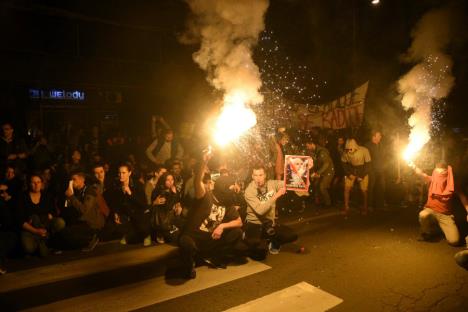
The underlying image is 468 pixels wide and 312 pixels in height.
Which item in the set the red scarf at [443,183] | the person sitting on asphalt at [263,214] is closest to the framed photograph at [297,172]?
the person sitting on asphalt at [263,214]

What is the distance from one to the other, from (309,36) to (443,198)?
11741mm

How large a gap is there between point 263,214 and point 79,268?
10.6 ft

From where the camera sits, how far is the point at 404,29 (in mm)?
15734

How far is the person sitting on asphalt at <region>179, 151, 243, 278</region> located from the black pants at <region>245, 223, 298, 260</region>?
10.0 inches

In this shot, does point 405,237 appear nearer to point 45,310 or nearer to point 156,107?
point 45,310

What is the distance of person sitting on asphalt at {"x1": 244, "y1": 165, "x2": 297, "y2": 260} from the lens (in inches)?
275

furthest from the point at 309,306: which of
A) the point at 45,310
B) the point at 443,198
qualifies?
the point at 443,198

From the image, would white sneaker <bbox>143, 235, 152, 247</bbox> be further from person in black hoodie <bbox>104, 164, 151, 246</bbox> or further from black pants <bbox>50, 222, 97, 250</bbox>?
black pants <bbox>50, 222, 97, 250</bbox>

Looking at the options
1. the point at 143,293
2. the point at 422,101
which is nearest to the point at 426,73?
the point at 422,101

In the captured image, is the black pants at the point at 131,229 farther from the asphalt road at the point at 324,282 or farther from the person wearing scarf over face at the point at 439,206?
the person wearing scarf over face at the point at 439,206

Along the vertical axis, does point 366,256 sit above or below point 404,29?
below

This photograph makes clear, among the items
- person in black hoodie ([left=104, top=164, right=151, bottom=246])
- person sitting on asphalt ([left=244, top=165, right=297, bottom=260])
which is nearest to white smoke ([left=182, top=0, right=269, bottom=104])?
person sitting on asphalt ([left=244, top=165, right=297, bottom=260])

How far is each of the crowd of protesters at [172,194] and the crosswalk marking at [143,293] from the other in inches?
12.6

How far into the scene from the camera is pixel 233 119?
7656 millimetres
